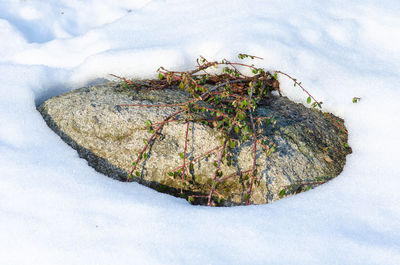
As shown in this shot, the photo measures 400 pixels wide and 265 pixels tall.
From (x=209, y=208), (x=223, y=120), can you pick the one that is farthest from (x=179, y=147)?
(x=209, y=208)

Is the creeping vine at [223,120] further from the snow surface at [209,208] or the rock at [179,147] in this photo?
the snow surface at [209,208]

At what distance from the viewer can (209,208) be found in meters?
1.89

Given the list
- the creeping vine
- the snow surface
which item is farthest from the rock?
the snow surface

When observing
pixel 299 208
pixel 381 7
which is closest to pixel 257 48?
pixel 299 208

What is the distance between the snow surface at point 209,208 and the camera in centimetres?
160

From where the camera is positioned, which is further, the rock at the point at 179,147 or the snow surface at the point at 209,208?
the rock at the point at 179,147

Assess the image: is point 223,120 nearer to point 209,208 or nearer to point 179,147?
point 179,147

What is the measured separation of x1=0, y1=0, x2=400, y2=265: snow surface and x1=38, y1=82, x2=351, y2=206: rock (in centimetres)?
15

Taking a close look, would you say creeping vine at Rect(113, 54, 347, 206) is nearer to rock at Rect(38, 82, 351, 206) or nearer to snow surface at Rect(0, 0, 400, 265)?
rock at Rect(38, 82, 351, 206)

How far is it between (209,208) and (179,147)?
55cm

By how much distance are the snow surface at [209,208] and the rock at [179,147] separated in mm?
145

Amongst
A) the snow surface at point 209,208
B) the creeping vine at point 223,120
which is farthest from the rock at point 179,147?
the snow surface at point 209,208

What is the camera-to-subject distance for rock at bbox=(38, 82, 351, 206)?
7.32 ft

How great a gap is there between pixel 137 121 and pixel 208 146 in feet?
1.70
